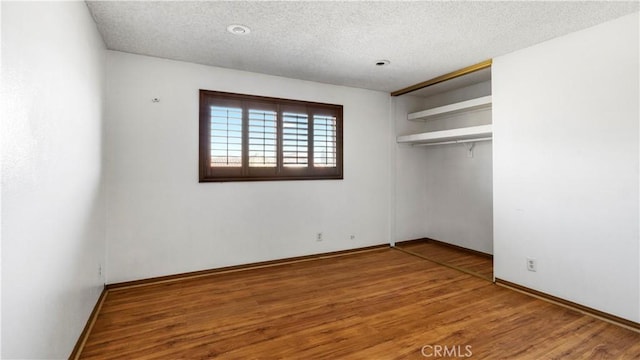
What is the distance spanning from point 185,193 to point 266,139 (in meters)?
1.19

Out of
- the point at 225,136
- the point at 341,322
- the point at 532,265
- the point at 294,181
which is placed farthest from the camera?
the point at 294,181

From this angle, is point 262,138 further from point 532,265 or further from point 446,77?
point 532,265

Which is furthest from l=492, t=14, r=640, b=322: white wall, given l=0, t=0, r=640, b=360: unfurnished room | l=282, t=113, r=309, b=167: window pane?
l=282, t=113, r=309, b=167: window pane

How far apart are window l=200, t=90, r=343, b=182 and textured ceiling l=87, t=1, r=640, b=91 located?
1.68ft

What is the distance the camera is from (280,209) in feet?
13.4

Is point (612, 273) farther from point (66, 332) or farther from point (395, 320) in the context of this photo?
point (66, 332)

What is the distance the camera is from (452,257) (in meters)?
4.44

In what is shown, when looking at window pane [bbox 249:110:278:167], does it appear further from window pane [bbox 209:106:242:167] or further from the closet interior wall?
the closet interior wall

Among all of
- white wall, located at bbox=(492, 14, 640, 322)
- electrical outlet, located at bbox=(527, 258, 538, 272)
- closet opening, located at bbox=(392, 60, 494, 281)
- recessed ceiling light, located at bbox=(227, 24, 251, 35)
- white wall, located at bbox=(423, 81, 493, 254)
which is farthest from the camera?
white wall, located at bbox=(423, 81, 493, 254)

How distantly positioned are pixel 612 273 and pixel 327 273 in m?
2.66

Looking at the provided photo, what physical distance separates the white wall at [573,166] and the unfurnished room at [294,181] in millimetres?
15

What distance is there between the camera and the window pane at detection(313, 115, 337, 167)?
436cm

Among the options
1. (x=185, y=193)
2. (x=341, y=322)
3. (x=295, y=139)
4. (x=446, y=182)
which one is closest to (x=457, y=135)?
(x=446, y=182)

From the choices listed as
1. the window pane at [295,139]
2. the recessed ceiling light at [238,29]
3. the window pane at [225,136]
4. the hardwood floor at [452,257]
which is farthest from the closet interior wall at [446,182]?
the recessed ceiling light at [238,29]
